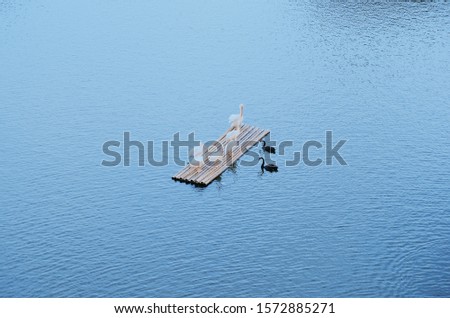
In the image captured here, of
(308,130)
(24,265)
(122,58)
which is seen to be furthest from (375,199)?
(122,58)

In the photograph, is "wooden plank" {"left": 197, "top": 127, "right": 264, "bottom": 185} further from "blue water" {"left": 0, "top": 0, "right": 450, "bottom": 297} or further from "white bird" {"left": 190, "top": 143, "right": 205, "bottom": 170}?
"white bird" {"left": 190, "top": 143, "right": 205, "bottom": 170}

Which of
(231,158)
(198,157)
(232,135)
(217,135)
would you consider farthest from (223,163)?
(217,135)

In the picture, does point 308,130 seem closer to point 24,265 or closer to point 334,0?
point 24,265

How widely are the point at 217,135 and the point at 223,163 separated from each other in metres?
6.23

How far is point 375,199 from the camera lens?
220 feet

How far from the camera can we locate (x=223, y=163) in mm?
72500

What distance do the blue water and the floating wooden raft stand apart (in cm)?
95

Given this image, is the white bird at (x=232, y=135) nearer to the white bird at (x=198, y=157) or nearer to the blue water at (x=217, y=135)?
the blue water at (x=217, y=135)

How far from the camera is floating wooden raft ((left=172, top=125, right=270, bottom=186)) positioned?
6952cm

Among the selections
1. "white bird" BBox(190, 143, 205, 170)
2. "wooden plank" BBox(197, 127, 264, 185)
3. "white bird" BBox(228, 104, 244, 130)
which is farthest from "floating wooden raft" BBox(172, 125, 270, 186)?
"white bird" BBox(228, 104, 244, 130)

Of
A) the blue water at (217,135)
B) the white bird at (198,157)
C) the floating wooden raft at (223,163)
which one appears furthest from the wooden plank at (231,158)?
the white bird at (198,157)

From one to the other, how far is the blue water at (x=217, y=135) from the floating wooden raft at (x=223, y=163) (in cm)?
95

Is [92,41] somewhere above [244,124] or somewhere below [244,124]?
above
